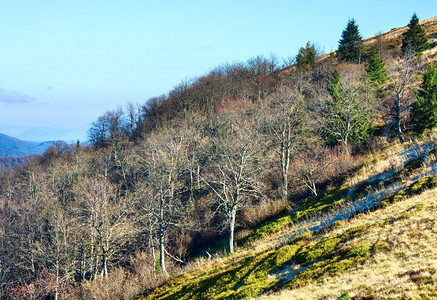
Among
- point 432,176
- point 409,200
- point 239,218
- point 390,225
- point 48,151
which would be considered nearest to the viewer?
point 390,225

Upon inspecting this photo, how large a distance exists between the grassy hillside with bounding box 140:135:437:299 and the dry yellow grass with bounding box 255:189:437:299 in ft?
0.07

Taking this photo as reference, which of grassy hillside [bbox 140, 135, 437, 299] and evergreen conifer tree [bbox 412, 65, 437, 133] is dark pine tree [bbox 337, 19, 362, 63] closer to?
evergreen conifer tree [bbox 412, 65, 437, 133]

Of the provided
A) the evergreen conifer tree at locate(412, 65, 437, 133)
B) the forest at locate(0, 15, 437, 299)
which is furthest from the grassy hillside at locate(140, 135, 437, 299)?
the forest at locate(0, 15, 437, 299)

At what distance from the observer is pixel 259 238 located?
24.0 metres

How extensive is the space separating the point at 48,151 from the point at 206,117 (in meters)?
66.6

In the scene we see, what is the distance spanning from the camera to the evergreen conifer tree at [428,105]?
82.2ft

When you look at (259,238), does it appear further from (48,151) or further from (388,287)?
(48,151)

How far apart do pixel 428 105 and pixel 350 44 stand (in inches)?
2065

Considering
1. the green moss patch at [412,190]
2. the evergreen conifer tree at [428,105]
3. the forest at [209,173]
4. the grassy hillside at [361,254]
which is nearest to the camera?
the grassy hillside at [361,254]

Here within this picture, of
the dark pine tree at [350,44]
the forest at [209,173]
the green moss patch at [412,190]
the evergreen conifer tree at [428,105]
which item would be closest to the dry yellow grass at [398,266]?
the green moss patch at [412,190]

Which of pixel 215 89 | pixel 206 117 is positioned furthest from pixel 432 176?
pixel 215 89

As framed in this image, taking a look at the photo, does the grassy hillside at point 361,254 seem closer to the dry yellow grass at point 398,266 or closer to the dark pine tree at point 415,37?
the dry yellow grass at point 398,266

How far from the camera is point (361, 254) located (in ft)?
34.0

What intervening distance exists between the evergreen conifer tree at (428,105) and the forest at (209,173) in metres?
0.10
